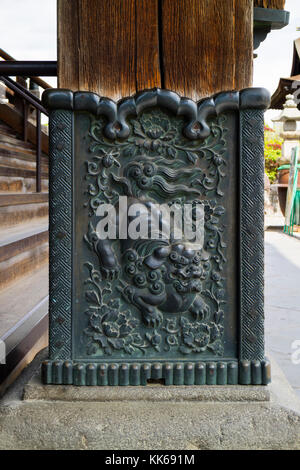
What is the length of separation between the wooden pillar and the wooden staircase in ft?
3.11

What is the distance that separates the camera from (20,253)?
9.21 ft

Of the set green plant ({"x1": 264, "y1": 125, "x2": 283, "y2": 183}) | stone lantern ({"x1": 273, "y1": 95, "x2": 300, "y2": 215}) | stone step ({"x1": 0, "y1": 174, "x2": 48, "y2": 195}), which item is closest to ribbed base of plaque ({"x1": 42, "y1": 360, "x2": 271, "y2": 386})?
stone step ({"x1": 0, "y1": 174, "x2": 48, "y2": 195})

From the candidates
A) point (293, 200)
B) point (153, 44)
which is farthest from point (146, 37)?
point (293, 200)

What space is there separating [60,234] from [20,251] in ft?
5.66

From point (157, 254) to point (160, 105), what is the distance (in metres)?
0.36

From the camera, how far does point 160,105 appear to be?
1.16 m

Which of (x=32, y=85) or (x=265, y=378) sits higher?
(x=32, y=85)

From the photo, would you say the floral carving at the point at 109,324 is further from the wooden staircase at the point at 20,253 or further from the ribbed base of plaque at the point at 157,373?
the wooden staircase at the point at 20,253

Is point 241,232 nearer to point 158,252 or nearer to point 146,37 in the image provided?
point 158,252

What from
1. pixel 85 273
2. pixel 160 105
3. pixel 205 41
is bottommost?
pixel 85 273

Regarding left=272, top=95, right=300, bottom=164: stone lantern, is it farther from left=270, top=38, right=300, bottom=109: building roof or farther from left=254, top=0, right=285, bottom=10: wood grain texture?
left=254, top=0, right=285, bottom=10: wood grain texture

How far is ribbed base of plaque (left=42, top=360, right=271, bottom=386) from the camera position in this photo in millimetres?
1176
